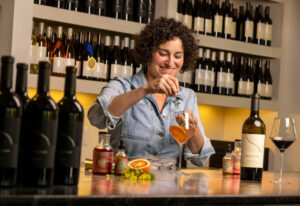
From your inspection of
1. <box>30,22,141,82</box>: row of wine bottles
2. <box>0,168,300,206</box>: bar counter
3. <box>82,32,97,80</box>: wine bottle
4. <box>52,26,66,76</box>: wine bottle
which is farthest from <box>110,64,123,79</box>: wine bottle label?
<box>0,168,300,206</box>: bar counter

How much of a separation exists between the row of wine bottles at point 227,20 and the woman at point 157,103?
113 cm

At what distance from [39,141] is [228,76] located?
258 cm

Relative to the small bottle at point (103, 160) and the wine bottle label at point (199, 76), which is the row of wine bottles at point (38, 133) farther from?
the wine bottle label at point (199, 76)

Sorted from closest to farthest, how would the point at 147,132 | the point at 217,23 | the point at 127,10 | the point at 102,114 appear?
1. the point at 102,114
2. the point at 147,132
3. the point at 127,10
4. the point at 217,23

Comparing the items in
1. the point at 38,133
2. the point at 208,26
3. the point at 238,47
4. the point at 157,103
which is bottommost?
the point at 38,133

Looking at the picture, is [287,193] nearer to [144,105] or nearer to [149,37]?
[144,105]

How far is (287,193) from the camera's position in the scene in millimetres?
1312

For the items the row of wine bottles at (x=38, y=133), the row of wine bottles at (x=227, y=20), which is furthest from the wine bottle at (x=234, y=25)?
the row of wine bottles at (x=38, y=133)

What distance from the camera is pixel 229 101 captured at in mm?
3457

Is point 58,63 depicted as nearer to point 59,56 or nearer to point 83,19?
point 59,56

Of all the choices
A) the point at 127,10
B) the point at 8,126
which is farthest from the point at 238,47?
the point at 8,126

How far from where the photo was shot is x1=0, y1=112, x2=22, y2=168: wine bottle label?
0.99 meters

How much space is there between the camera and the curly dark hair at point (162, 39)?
2176 millimetres

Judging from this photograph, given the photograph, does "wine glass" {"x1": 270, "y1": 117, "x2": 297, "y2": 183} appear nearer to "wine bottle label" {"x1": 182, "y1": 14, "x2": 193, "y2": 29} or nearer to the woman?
the woman
